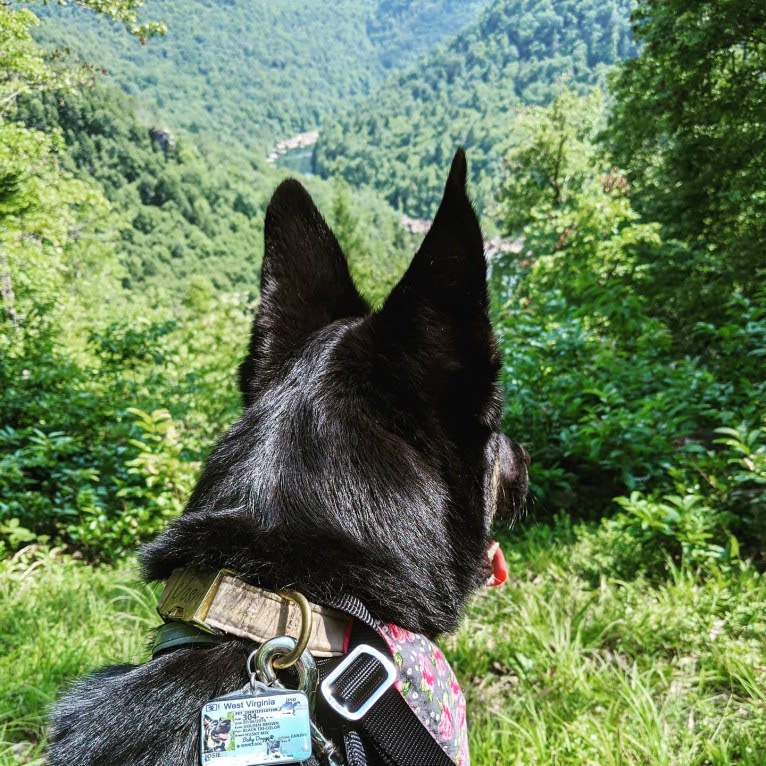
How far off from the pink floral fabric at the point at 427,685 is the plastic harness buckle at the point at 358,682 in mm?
45

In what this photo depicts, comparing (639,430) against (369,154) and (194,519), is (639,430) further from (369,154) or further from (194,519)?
(369,154)

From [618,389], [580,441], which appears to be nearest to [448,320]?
[580,441]

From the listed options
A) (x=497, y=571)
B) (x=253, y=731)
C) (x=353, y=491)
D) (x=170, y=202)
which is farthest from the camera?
(x=170, y=202)

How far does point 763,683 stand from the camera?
2.15m

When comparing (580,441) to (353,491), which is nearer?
(353,491)

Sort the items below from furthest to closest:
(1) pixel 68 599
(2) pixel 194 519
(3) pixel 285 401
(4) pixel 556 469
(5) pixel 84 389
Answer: (5) pixel 84 389 → (4) pixel 556 469 → (1) pixel 68 599 → (3) pixel 285 401 → (2) pixel 194 519

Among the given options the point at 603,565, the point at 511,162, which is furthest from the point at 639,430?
the point at 511,162

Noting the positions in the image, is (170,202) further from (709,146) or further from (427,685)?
(427,685)

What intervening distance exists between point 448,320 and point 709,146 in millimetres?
8734

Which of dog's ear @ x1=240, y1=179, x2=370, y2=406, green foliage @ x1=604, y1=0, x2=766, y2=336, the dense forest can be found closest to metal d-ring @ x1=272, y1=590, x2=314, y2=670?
dog's ear @ x1=240, y1=179, x2=370, y2=406

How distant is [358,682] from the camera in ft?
3.12

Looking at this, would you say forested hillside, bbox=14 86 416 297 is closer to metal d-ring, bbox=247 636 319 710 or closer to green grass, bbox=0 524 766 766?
green grass, bbox=0 524 766 766

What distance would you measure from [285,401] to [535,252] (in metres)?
7.58

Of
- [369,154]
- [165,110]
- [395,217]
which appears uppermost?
[165,110]
